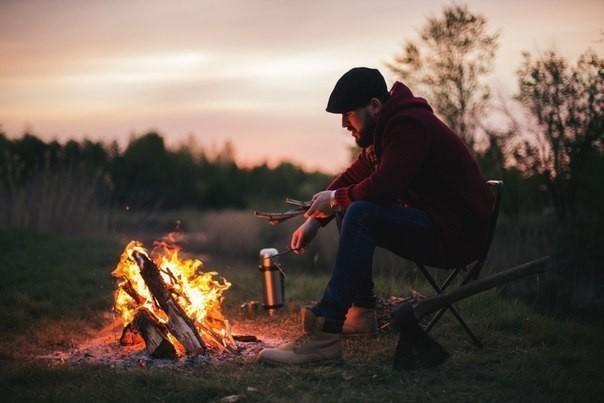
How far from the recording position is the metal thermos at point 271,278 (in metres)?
4.72

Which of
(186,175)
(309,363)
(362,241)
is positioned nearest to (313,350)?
(309,363)

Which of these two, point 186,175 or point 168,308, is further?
point 186,175

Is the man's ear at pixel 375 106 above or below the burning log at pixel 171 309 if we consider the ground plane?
above

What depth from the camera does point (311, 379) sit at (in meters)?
3.48

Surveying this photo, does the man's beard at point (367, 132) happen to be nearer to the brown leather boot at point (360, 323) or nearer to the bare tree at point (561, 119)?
the brown leather boot at point (360, 323)

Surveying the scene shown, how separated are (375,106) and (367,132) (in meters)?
0.17

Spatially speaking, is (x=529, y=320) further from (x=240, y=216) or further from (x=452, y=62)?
(x=240, y=216)

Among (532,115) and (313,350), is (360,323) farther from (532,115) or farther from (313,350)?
(532,115)

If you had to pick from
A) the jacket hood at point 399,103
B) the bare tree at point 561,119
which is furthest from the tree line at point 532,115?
the jacket hood at point 399,103

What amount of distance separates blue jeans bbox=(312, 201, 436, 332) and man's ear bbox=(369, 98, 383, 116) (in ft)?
1.89

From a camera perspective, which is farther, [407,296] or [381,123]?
[407,296]

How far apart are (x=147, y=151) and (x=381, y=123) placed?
57.5ft

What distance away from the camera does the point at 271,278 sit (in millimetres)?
4797

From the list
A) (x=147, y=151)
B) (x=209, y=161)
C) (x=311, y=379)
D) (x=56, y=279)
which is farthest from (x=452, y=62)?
(x=209, y=161)
